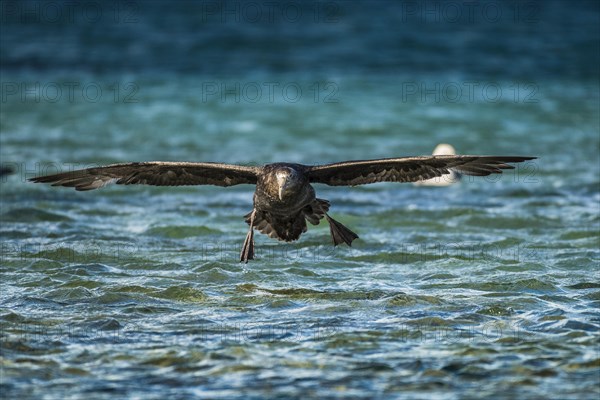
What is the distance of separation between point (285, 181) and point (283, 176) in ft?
0.16

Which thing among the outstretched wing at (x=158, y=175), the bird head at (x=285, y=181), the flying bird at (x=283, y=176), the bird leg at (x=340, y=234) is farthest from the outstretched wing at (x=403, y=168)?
the outstretched wing at (x=158, y=175)

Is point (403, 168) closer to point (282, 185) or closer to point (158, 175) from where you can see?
point (282, 185)

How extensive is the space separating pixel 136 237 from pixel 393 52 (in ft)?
48.7

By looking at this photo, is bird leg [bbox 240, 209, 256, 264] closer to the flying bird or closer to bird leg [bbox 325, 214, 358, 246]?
the flying bird

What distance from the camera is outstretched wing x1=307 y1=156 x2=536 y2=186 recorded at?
8.91 metres

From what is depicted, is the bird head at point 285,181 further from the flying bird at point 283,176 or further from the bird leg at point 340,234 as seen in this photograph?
the bird leg at point 340,234

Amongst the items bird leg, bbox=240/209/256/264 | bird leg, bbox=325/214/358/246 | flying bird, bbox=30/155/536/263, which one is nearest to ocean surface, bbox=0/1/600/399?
bird leg, bbox=240/209/256/264

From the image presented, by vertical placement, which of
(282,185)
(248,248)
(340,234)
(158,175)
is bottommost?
(248,248)

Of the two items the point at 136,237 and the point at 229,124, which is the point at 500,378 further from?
the point at 229,124

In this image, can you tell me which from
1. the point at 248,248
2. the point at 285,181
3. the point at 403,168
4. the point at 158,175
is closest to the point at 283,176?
the point at 285,181

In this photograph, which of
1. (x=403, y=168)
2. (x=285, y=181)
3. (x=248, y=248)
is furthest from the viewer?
(x=248, y=248)

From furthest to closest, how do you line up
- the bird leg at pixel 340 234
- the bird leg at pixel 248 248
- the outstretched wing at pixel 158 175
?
the bird leg at pixel 340 234, the bird leg at pixel 248 248, the outstretched wing at pixel 158 175

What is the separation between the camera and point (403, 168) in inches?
368

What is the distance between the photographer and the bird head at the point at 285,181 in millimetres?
8836
